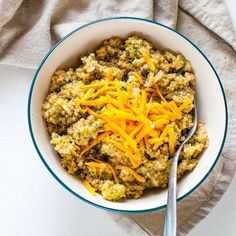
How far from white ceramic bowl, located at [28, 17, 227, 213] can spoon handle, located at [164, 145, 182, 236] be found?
0.04 metres

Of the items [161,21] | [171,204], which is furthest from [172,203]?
[161,21]

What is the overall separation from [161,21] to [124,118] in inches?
20.9

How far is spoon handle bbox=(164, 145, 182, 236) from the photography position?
1565 millimetres

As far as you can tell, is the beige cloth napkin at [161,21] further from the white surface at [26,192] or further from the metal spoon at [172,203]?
the metal spoon at [172,203]

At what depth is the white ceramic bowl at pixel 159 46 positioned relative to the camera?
5.36ft

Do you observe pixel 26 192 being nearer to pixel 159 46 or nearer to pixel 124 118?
pixel 124 118

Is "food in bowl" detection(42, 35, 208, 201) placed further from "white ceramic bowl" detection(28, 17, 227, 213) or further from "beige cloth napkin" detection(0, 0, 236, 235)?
"beige cloth napkin" detection(0, 0, 236, 235)

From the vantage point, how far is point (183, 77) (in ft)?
5.57

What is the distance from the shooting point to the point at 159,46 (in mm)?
1764

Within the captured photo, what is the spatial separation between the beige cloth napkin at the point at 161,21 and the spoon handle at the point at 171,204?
0.28 m

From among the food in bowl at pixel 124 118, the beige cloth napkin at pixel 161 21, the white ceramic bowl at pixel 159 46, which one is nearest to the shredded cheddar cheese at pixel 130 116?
the food in bowl at pixel 124 118

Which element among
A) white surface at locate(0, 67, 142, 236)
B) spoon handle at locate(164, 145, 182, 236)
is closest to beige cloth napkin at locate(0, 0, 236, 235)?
white surface at locate(0, 67, 142, 236)

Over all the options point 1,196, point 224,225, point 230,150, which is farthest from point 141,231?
point 1,196

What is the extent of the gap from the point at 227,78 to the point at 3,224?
45.3 inches
